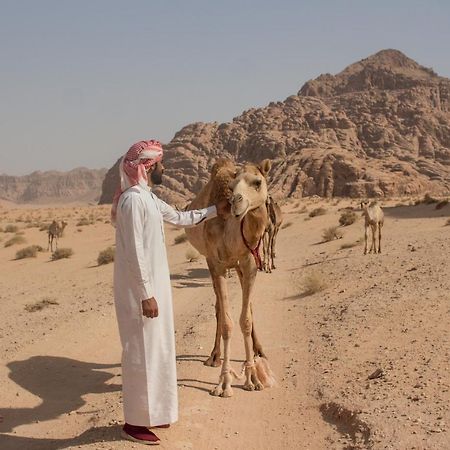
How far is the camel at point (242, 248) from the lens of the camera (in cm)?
584

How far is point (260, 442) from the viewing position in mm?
5227

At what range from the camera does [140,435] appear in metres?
4.94

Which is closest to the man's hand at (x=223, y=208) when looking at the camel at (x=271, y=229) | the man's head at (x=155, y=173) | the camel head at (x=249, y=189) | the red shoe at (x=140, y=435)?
the camel head at (x=249, y=189)

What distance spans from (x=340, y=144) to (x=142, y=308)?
287ft

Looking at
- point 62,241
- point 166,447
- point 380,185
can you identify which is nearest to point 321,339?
point 166,447

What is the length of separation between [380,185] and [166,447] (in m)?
62.3

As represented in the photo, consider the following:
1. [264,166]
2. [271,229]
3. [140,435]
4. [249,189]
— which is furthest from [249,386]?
[271,229]

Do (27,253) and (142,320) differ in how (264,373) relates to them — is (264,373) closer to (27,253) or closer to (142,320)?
(142,320)

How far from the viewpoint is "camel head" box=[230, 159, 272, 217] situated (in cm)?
551

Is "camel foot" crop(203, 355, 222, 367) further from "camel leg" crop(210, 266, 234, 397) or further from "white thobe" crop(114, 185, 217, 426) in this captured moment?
"white thobe" crop(114, 185, 217, 426)

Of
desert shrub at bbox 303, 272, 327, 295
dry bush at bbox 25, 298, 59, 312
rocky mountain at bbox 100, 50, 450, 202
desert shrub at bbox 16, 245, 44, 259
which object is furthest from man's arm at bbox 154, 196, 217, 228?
rocky mountain at bbox 100, 50, 450, 202

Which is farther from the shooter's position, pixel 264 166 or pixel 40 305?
pixel 40 305

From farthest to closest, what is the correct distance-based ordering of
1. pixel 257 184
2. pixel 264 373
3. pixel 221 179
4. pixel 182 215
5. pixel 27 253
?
pixel 27 253
pixel 221 179
pixel 264 373
pixel 257 184
pixel 182 215

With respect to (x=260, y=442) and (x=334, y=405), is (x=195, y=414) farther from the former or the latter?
(x=334, y=405)
